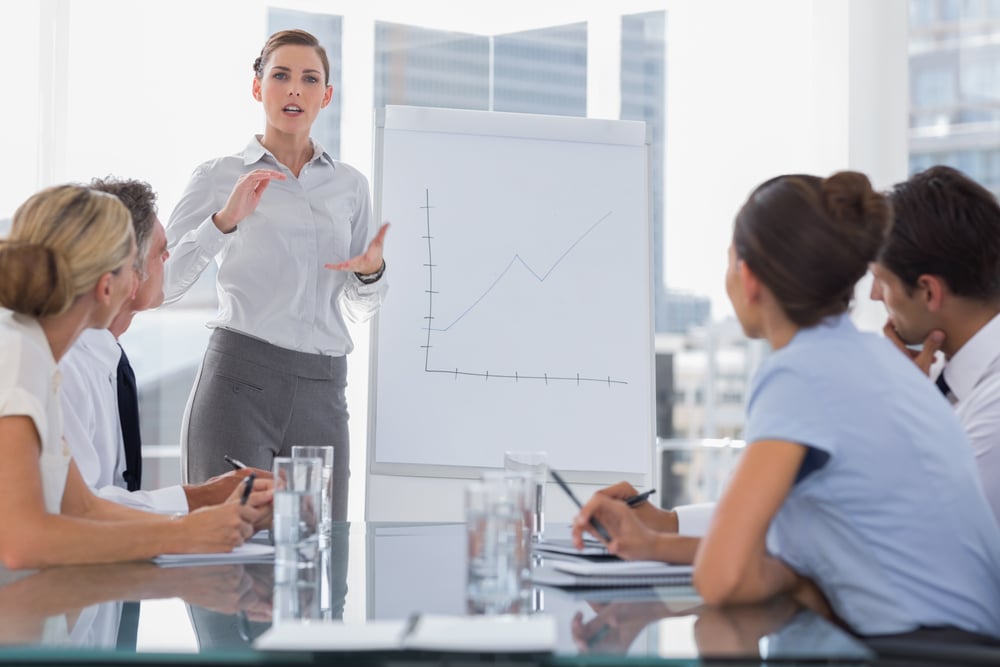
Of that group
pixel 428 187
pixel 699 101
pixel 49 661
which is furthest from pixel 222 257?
pixel 699 101

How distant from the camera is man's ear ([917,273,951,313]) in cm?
186

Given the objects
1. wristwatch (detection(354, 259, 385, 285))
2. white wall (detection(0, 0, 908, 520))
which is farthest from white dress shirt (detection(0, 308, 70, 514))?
white wall (detection(0, 0, 908, 520))

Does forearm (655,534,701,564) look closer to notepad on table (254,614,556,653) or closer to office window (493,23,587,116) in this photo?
notepad on table (254,614,556,653)

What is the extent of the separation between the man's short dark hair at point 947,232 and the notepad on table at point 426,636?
107 cm

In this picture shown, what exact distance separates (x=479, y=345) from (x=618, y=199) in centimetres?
66

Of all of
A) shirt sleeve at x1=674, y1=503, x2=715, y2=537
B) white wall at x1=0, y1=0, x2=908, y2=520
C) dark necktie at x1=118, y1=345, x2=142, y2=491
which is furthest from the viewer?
white wall at x1=0, y1=0, x2=908, y2=520

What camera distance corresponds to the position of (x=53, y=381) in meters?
1.60

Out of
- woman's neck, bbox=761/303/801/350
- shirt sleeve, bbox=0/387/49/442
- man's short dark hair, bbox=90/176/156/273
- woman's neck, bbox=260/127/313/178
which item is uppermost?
woman's neck, bbox=260/127/313/178

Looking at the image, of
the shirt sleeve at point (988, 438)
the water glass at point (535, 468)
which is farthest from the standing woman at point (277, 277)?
the shirt sleeve at point (988, 438)

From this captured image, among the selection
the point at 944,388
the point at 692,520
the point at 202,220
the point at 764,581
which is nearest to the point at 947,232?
the point at 944,388

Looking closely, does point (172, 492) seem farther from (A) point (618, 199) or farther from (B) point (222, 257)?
(A) point (618, 199)

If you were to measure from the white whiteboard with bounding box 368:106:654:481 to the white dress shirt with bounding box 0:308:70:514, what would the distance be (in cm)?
165

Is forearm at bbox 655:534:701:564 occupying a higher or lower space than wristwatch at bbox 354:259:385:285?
lower

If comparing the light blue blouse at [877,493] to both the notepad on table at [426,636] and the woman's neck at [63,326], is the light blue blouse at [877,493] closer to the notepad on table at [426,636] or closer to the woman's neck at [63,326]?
the notepad on table at [426,636]
